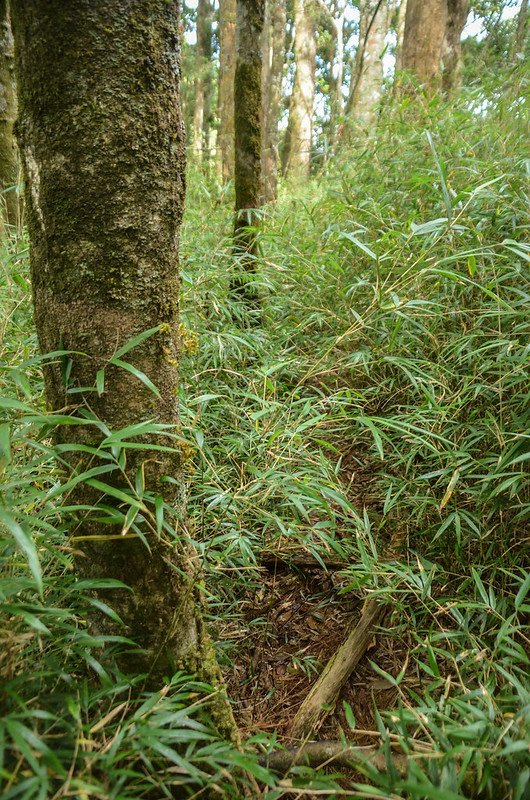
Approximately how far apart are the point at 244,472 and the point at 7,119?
2.88 metres

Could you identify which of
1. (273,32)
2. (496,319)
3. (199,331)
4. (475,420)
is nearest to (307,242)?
(199,331)

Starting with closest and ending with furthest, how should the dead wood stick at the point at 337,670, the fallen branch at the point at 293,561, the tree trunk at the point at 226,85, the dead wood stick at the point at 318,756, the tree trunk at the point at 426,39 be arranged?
the dead wood stick at the point at 318,756 → the dead wood stick at the point at 337,670 → the fallen branch at the point at 293,561 → the tree trunk at the point at 426,39 → the tree trunk at the point at 226,85

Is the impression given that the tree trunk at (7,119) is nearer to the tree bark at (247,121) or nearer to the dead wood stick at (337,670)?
the tree bark at (247,121)

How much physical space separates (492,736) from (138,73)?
64.1 inches

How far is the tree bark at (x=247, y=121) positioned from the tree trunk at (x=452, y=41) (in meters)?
2.38

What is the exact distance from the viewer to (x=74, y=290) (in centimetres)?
112

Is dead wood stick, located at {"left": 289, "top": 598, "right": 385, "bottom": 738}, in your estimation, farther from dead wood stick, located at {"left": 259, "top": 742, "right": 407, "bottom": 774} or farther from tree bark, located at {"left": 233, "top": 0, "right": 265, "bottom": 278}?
tree bark, located at {"left": 233, "top": 0, "right": 265, "bottom": 278}

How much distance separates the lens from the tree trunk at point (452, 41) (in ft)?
14.7

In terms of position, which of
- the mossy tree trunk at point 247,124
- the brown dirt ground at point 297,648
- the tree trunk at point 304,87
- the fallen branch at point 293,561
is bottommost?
the brown dirt ground at point 297,648

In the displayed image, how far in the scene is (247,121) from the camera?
299 cm

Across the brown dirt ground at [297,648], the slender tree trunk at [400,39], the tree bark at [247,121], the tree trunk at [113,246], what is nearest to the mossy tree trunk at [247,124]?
the tree bark at [247,121]

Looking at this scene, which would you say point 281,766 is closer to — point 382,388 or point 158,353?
point 158,353

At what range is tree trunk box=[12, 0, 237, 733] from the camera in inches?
40.9

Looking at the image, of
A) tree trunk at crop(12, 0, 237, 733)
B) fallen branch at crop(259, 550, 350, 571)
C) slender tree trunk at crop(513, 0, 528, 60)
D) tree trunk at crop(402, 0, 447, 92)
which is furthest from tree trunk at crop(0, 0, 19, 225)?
slender tree trunk at crop(513, 0, 528, 60)
